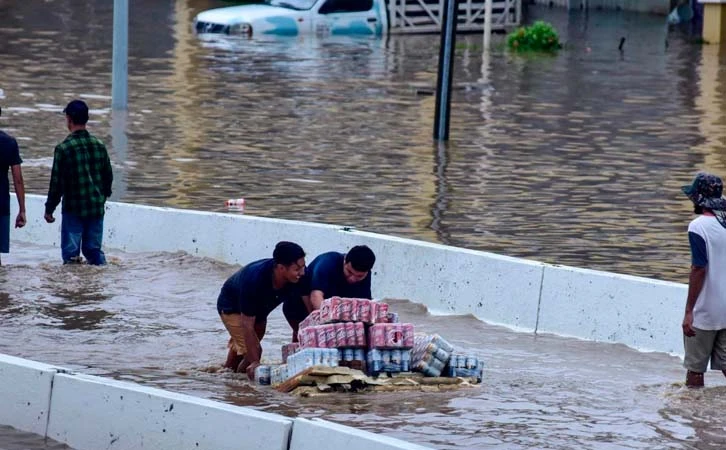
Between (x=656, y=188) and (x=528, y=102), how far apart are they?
341 inches

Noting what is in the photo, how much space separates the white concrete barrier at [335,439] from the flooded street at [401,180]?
1078 millimetres

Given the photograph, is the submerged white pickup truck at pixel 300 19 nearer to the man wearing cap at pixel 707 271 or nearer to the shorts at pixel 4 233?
the shorts at pixel 4 233

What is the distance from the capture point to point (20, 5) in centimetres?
4644

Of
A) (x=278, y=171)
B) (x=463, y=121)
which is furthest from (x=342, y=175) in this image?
(x=463, y=121)

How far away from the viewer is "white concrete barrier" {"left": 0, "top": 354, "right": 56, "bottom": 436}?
8906 millimetres

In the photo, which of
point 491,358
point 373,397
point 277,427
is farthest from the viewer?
point 491,358

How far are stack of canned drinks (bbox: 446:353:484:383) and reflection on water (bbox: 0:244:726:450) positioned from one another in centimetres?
11

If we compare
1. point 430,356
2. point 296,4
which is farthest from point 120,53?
point 296,4

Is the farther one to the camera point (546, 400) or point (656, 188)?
point (656, 188)

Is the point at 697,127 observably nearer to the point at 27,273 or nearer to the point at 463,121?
the point at 463,121

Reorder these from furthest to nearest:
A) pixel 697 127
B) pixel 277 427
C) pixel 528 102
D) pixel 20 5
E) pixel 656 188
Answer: pixel 20 5 → pixel 528 102 → pixel 697 127 → pixel 656 188 → pixel 277 427

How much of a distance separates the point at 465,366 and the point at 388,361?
52 cm

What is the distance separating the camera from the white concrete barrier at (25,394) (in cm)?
891

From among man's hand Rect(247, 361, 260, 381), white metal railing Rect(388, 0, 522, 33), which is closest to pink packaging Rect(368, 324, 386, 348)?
man's hand Rect(247, 361, 260, 381)
